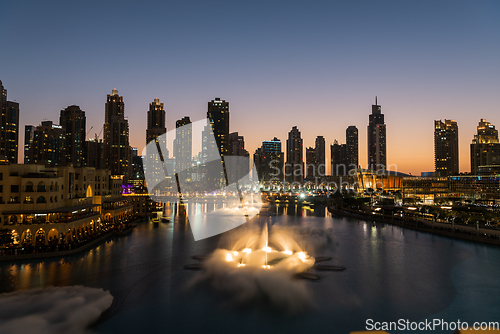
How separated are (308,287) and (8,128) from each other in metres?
100.0

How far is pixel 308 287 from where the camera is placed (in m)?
16.5

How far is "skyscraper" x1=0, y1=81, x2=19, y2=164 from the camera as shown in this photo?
3346 inches

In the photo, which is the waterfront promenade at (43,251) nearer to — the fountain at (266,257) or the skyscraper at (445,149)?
the fountain at (266,257)

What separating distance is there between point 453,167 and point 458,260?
125m

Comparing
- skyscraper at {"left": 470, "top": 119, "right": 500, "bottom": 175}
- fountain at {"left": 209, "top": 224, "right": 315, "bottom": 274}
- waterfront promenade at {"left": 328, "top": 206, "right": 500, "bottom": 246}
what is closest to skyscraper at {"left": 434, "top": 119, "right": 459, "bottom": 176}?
skyscraper at {"left": 470, "top": 119, "right": 500, "bottom": 175}

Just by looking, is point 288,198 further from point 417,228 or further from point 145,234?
point 145,234

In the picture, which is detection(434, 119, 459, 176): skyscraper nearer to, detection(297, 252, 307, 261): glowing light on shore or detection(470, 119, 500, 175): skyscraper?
detection(470, 119, 500, 175): skyscraper

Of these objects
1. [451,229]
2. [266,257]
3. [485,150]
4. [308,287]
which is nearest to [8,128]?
[266,257]

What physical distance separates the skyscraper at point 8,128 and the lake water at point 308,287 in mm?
78289

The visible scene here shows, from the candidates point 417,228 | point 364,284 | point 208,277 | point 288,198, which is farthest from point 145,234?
point 288,198

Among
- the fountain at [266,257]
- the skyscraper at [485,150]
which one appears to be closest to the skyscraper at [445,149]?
the skyscraper at [485,150]

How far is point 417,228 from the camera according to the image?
36281 mm

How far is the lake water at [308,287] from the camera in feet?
42.9

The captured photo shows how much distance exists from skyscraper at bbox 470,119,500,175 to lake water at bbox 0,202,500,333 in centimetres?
8892
